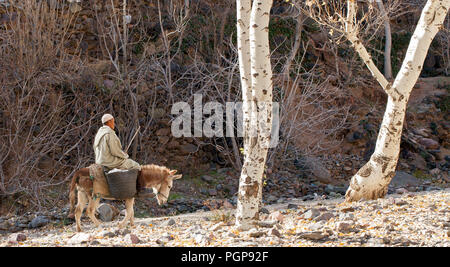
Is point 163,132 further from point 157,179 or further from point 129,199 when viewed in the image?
point 129,199

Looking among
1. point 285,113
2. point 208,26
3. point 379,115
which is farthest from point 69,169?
point 379,115

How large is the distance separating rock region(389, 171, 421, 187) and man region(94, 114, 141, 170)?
971 centimetres

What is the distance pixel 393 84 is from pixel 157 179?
428cm

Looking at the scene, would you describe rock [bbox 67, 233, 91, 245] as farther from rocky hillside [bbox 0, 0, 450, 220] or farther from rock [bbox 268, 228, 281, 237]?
rocky hillside [bbox 0, 0, 450, 220]

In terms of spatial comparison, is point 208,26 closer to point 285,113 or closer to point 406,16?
point 285,113

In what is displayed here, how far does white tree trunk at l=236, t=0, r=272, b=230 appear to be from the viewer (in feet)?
23.6

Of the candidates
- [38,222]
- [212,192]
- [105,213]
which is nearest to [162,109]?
[212,192]

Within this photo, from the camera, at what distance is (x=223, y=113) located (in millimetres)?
15531

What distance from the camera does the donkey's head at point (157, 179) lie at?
9250 mm

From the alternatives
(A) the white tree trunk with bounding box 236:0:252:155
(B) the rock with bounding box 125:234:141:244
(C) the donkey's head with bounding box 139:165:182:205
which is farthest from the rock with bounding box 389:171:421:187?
(B) the rock with bounding box 125:234:141:244

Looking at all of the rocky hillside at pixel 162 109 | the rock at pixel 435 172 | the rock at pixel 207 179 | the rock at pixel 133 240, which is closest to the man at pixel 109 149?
the rocky hillside at pixel 162 109

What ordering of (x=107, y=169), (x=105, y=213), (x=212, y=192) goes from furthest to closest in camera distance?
(x=212, y=192)
(x=105, y=213)
(x=107, y=169)

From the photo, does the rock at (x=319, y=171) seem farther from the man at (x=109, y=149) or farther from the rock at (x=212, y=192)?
the man at (x=109, y=149)

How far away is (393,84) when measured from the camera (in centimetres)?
909
